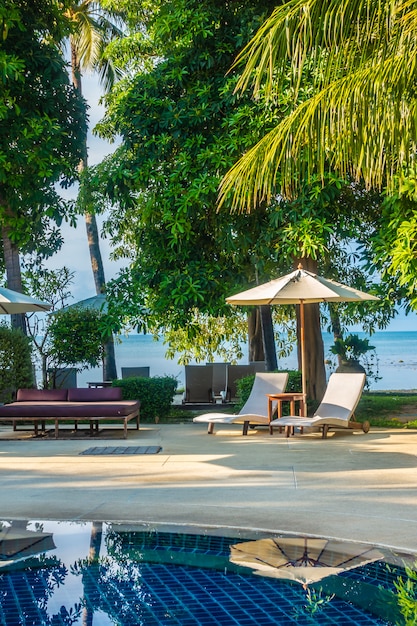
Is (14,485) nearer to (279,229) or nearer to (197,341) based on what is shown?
(279,229)

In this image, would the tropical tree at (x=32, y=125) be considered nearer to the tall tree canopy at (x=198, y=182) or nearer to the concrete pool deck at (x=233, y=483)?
the tall tree canopy at (x=198, y=182)

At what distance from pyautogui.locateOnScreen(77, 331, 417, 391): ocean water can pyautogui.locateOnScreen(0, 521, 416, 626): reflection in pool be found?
26.6m

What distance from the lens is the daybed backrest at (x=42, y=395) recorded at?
13.4 m

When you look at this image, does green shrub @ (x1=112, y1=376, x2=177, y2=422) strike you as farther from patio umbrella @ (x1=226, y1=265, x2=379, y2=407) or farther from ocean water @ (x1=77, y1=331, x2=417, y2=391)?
ocean water @ (x1=77, y1=331, x2=417, y2=391)

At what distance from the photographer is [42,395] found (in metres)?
13.5

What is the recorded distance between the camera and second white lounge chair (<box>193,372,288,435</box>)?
503 inches

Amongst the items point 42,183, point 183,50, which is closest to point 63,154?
point 42,183

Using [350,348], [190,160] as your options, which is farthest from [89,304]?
[350,348]

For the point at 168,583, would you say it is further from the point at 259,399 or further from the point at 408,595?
the point at 259,399

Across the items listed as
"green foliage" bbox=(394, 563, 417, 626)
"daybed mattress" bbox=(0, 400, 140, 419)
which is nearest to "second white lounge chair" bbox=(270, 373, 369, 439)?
"daybed mattress" bbox=(0, 400, 140, 419)

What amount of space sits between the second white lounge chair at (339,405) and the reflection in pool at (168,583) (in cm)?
573

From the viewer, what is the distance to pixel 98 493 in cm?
819

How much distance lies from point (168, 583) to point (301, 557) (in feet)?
3.17

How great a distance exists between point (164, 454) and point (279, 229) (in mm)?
5338
